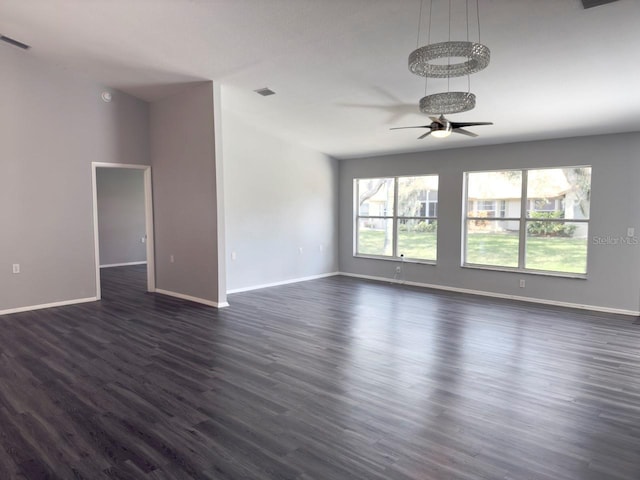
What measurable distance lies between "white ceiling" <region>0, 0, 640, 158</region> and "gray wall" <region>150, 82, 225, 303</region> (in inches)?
15.5

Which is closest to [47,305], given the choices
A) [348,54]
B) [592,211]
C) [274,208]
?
[274,208]

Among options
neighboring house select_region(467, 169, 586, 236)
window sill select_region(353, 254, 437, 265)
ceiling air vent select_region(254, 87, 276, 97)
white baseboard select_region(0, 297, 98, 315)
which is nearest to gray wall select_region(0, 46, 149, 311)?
white baseboard select_region(0, 297, 98, 315)

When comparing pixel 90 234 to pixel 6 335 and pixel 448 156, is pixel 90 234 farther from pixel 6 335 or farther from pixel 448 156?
pixel 448 156

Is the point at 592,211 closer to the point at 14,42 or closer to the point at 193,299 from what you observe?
the point at 193,299

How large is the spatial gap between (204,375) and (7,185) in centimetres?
444

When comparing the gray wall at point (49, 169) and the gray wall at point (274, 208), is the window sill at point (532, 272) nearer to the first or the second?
the gray wall at point (274, 208)

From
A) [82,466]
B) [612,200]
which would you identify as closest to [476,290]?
[612,200]

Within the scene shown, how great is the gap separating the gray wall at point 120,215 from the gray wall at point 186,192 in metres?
3.62

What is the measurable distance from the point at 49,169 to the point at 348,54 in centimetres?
474

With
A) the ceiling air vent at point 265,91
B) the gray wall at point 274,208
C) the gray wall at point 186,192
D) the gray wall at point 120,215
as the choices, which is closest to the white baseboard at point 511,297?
the gray wall at point 274,208

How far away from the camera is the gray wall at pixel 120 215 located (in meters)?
9.84

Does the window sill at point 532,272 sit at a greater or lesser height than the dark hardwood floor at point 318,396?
greater

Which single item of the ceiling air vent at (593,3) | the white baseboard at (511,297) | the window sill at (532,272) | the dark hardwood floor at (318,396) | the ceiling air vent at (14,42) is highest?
the ceiling air vent at (14,42)

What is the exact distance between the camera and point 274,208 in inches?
305
